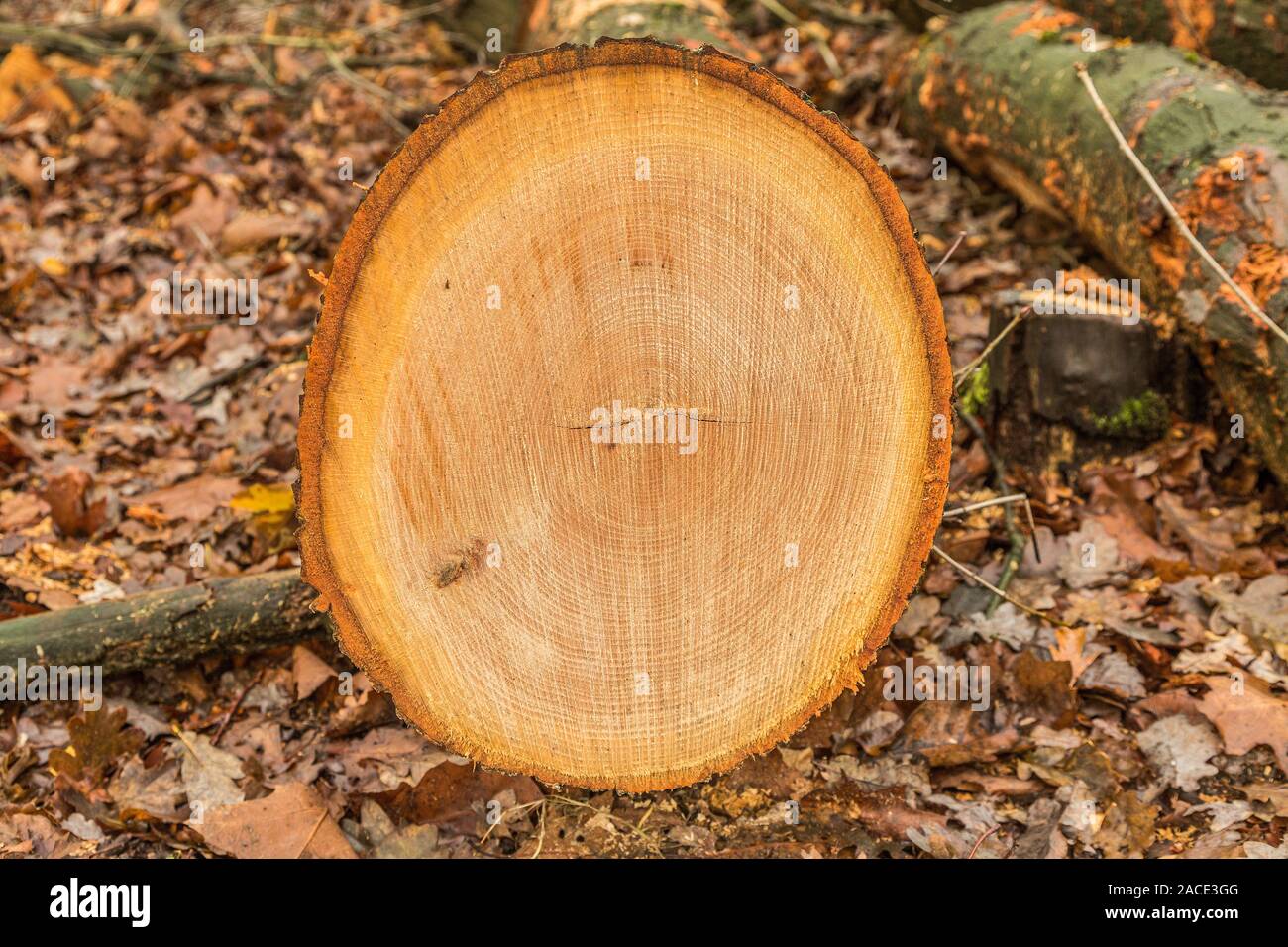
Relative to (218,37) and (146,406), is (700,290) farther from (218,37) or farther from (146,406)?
(218,37)

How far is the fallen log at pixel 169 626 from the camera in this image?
9.30 feet

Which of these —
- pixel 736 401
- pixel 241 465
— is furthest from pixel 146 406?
pixel 736 401

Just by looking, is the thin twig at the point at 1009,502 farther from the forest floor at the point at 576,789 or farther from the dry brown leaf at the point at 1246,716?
the dry brown leaf at the point at 1246,716

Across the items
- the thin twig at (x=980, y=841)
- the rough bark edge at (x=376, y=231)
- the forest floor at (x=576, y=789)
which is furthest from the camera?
the forest floor at (x=576, y=789)

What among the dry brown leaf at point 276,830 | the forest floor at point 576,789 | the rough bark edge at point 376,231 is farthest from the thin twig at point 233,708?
the rough bark edge at point 376,231

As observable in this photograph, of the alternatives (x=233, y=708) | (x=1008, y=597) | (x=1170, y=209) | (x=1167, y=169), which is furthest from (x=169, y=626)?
(x=1167, y=169)

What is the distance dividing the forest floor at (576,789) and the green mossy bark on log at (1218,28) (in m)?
0.93

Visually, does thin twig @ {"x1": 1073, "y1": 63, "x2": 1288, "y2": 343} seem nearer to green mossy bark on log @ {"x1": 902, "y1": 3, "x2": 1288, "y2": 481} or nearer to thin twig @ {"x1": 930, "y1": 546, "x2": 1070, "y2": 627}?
green mossy bark on log @ {"x1": 902, "y1": 3, "x2": 1288, "y2": 481}

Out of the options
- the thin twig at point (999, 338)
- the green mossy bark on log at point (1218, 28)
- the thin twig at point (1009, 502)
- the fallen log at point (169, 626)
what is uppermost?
the green mossy bark on log at point (1218, 28)

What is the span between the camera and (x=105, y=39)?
24.1 ft

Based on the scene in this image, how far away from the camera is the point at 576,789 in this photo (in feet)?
8.80

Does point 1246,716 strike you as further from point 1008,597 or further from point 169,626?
point 169,626

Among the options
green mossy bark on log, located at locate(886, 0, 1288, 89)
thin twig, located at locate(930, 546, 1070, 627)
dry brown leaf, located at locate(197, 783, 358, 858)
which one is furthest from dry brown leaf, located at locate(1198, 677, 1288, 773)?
green mossy bark on log, located at locate(886, 0, 1288, 89)

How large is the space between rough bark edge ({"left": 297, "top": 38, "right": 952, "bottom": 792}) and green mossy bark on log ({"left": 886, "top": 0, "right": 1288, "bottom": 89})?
319cm
